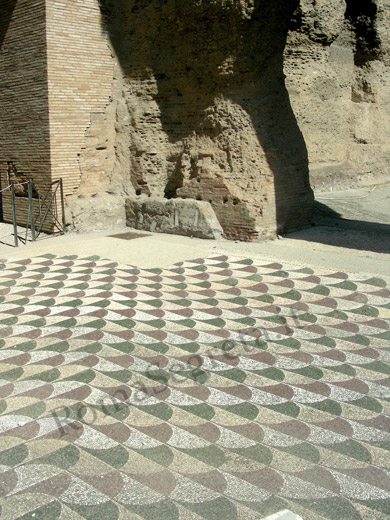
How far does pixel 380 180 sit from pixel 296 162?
8.46 m

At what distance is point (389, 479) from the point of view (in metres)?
2.77

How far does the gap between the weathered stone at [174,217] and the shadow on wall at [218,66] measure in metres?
0.56

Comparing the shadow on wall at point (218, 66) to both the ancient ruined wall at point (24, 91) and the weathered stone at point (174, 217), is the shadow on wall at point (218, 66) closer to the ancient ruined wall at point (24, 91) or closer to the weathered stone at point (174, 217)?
the weathered stone at point (174, 217)

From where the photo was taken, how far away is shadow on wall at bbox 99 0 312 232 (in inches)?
319

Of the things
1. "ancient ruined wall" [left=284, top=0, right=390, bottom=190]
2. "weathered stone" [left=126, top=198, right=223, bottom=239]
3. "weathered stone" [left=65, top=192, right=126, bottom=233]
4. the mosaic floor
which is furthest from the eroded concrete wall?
"ancient ruined wall" [left=284, top=0, right=390, bottom=190]

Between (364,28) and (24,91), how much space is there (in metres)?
10.1

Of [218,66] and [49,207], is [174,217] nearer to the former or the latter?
[49,207]

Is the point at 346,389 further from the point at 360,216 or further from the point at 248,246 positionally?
the point at 360,216

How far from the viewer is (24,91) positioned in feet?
29.4

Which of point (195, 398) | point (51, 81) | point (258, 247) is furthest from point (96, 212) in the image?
point (195, 398)

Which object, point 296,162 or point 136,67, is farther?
point 136,67

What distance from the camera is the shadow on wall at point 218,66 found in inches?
319

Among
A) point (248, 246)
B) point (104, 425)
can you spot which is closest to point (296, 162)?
point (248, 246)

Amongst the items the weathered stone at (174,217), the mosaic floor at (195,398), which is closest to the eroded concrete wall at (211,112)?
the weathered stone at (174,217)
